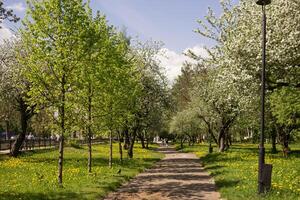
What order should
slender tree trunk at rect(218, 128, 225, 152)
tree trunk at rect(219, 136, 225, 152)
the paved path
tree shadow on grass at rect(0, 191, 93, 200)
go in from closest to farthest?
1. tree shadow on grass at rect(0, 191, 93, 200)
2. the paved path
3. slender tree trunk at rect(218, 128, 225, 152)
4. tree trunk at rect(219, 136, 225, 152)

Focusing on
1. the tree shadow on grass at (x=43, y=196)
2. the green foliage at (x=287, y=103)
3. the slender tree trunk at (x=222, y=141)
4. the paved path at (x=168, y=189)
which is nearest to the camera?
the tree shadow on grass at (x=43, y=196)

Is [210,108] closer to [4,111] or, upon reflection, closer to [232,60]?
[4,111]

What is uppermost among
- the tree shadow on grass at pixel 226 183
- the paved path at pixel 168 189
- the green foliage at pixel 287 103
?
the green foliage at pixel 287 103

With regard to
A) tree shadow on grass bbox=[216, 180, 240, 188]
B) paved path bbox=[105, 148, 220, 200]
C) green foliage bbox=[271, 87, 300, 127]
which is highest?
green foliage bbox=[271, 87, 300, 127]

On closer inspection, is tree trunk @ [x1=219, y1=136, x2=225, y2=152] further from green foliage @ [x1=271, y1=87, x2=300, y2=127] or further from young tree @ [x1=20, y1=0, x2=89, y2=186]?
young tree @ [x1=20, y1=0, x2=89, y2=186]

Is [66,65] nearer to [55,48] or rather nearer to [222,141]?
[55,48]

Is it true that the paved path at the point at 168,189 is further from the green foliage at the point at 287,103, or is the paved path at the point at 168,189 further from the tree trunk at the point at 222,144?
the tree trunk at the point at 222,144

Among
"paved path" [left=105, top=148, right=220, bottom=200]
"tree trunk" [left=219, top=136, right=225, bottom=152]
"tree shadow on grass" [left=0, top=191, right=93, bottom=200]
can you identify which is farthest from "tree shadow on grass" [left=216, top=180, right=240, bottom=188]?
"tree trunk" [left=219, top=136, right=225, bottom=152]

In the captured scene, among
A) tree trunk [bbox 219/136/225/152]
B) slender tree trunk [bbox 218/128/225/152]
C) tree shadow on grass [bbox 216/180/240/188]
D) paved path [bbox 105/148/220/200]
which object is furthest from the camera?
tree trunk [bbox 219/136/225/152]

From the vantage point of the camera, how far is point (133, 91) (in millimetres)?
29953

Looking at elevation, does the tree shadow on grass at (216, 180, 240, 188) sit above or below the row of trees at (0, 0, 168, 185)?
below

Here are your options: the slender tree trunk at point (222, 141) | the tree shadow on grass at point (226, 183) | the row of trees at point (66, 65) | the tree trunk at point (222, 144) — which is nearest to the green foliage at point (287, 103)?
the tree shadow on grass at point (226, 183)

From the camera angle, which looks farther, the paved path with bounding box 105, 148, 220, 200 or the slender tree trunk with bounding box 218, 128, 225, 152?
the slender tree trunk with bounding box 218, 128, 225, 152

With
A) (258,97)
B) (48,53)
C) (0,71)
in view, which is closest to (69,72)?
(48,53)
